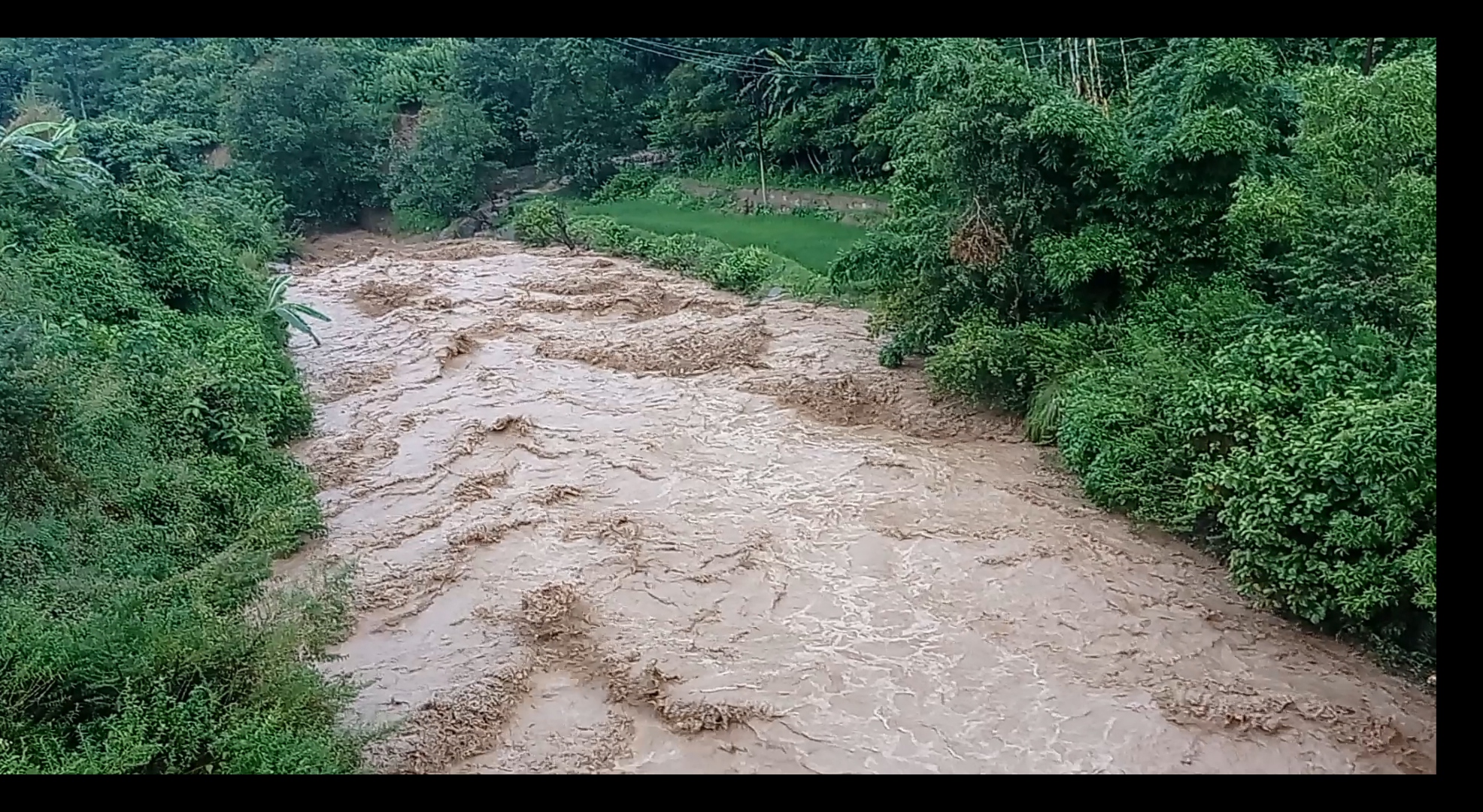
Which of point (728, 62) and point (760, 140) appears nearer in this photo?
point (760, 140)

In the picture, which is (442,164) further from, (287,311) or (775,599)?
(775,599)

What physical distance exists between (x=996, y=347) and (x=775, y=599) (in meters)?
3.25

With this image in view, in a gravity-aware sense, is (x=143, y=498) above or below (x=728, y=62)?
below

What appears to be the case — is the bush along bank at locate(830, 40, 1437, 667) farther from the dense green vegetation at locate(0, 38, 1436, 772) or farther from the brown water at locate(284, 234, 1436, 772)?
the brown water at locate(284, 234, 1436, 772)

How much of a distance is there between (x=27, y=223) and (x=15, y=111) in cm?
1005

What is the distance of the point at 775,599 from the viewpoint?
6.14 metres

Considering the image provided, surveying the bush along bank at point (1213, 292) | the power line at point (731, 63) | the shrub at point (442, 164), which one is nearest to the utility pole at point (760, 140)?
the power line at point (731, 63)

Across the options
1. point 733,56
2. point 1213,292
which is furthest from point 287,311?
point 733,56

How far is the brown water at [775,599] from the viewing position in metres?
4.83

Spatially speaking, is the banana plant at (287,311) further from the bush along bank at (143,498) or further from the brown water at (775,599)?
the brown water at (775,599)

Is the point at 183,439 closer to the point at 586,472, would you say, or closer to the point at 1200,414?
the point at 586,472

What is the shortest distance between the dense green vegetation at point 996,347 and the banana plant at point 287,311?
56mm
